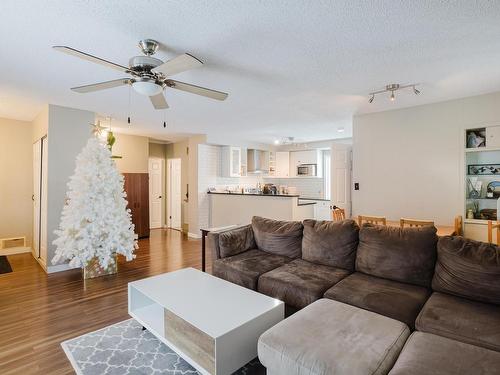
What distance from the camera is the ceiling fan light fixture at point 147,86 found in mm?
2225

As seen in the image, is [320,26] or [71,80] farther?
[71,80]

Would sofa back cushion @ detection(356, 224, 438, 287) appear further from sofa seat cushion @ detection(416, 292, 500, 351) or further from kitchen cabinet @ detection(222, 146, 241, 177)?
kitchen cabinet @ detection(222, 146, 241, 177)

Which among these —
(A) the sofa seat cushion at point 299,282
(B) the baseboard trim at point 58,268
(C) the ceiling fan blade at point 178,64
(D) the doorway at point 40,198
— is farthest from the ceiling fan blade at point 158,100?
(B) the baseboard trim at point 58,268

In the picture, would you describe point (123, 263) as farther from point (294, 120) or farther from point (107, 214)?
point (294, 120)

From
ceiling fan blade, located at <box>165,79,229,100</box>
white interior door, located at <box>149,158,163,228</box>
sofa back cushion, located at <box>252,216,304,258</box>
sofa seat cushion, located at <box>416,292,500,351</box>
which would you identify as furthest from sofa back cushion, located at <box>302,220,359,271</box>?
white interior door, located at <box>149,158,163,228</box>

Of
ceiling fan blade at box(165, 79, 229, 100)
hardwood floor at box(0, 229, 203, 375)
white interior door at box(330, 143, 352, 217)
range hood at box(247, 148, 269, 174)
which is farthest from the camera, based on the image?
range hood at box(247, 148, 269, 174)

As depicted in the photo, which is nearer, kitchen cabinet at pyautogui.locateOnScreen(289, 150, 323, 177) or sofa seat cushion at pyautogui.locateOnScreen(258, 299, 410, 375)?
sofa seat cushion at pyautogui.locateOnScreen(258, 299, 410, 375)

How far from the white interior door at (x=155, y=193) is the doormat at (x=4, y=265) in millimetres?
3333

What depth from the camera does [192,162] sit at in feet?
21.9

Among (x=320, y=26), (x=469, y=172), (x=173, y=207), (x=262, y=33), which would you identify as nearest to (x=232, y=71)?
(x=262, y=33)

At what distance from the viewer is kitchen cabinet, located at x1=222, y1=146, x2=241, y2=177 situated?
6.90 meters

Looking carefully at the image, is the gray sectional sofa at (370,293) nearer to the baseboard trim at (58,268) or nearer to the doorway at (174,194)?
the baseboard trim at (58,268)

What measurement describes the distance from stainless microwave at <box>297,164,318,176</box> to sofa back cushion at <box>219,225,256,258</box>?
14.7ft

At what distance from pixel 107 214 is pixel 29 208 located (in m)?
2.70
